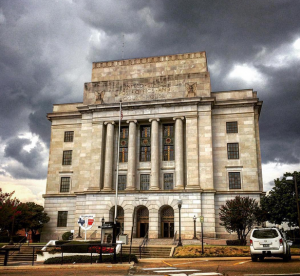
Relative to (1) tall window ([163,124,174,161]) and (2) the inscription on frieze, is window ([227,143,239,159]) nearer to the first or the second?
(1) tall window ([163,124,174,161])

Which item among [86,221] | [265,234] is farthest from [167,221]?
[265,234]

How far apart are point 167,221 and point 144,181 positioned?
620cm

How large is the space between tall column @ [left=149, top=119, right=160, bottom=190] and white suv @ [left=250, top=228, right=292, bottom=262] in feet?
87.0

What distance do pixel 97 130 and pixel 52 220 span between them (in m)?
14.4

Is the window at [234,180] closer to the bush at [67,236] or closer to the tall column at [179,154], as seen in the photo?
the tall column at [179,154]

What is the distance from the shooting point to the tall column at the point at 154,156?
4566 centimetres

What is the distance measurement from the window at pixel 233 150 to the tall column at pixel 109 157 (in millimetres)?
16042

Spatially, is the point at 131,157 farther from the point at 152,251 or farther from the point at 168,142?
the point at 152,251

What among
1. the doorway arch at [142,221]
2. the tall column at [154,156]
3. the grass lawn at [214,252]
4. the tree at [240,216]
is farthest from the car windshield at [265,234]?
the doorway arch at [142,221]

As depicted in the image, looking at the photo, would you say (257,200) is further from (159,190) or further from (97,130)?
(97,130)

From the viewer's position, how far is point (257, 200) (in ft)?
147

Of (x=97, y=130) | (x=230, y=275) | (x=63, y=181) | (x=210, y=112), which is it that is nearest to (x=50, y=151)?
(x=63, y=181)

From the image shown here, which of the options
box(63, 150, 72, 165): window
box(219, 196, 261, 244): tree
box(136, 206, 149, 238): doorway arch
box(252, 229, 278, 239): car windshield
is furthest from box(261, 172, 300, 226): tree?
box(63, 150, 72, 165): window

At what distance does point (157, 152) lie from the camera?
154ft
